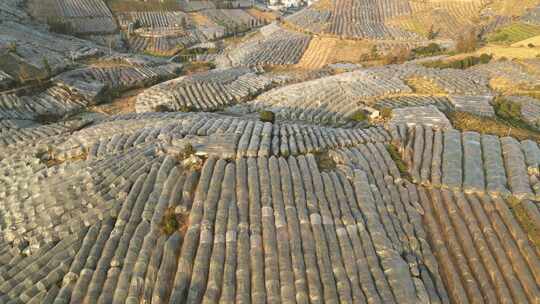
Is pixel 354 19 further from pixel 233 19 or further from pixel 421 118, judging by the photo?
pixel 421 118

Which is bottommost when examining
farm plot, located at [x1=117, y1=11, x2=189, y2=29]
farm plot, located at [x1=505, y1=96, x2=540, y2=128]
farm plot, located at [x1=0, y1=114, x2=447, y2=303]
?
farm plot, located at [x1=117, y1=11, x2=189, y2=29]

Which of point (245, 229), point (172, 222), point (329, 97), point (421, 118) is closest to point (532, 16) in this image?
point (329, 97)

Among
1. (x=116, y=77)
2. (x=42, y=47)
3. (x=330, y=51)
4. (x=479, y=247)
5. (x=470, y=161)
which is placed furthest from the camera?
(x=330, y=51)

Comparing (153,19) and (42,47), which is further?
(153,19)

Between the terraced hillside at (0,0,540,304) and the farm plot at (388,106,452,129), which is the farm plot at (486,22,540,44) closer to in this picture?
the terraced hillside at (0,0,540,304)

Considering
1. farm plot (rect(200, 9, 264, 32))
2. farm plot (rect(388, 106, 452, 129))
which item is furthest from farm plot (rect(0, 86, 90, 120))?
farm plot (rect(200, 9, 264, 32))

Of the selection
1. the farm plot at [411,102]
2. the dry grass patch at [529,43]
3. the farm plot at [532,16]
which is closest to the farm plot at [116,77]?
the farm plot at [411,102]
